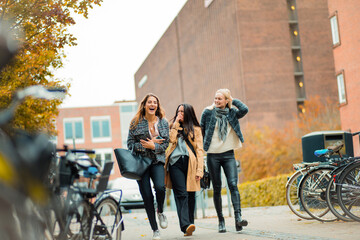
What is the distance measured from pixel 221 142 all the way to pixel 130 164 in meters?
1.46

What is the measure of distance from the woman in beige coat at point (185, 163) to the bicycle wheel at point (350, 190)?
178 cm

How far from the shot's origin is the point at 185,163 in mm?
8062

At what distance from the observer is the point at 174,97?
74125 millimetres

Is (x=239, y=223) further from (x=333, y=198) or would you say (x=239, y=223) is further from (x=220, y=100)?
(x=220, y=100)

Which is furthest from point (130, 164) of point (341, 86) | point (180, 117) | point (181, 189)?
point (341, 86)

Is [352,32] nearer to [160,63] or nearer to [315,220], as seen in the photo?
[315,220]

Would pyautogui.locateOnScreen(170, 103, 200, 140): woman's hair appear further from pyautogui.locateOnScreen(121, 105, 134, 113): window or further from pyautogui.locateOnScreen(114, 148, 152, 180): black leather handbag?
pyautogui.locateOnScreen(121, 105, 134, 113): window

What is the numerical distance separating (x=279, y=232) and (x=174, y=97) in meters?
66.5

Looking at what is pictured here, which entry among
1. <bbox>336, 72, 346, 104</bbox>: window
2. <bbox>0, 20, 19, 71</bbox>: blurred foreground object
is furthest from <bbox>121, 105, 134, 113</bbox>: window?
<bbox>0, 20, 19, 71</bbox>: blurred foreground object

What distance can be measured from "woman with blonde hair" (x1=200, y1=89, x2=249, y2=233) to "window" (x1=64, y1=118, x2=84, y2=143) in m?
73.9

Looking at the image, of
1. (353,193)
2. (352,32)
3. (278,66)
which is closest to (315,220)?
(353,193)

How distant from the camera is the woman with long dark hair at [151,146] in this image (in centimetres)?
767

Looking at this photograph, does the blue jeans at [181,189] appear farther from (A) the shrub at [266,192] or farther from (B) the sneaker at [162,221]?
(A) the shrub at [266,192]

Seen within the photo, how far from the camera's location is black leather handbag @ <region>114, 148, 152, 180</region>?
24.4ft
